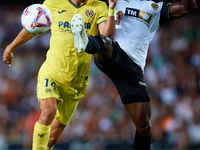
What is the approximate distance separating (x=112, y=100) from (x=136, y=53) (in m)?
4.09

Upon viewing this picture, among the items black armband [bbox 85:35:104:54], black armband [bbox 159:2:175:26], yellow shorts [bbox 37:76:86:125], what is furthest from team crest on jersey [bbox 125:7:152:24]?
yellow shorts [bbox 37:76:86:125]

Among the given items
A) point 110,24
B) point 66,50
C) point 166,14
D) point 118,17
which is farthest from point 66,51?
point 166,14

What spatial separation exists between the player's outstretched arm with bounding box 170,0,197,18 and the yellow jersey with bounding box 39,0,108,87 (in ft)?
2.83

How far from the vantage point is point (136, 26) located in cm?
376

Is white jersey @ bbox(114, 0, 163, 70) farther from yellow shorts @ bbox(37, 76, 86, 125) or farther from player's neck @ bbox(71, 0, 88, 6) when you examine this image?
yellow shorts @ bbox(37, 76, 86, 125)

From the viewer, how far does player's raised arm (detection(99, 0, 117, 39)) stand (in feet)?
11.0

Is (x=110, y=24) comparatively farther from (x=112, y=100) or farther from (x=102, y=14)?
(x=112, y=100)

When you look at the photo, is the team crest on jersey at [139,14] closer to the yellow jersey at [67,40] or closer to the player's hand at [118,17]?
the player's hand at [118,17]

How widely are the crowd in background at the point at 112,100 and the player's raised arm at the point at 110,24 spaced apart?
3854 millimetres

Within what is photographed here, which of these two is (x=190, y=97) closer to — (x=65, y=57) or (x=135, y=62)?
(x=135, y=62)

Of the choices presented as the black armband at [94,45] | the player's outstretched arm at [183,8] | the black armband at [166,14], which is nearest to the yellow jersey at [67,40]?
the black armband at [94,45]

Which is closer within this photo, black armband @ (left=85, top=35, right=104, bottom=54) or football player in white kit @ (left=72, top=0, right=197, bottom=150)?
black armband @ (left=85, top=35, right=104, bottom=54)

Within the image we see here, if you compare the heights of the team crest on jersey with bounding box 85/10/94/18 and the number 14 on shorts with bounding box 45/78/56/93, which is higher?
the team crest on jersey with bounding box 85/10/94/18

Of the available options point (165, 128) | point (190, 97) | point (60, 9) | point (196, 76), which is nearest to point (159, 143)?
point (165, 128)
